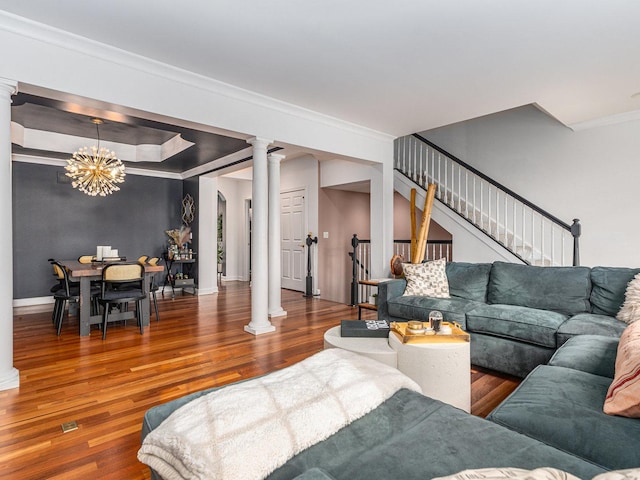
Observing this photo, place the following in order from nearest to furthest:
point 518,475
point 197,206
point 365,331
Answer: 1. point 518,475
2. point 365,331
3. point 197,206

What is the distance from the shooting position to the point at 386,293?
3.91 metres

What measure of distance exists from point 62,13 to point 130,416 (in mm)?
2778

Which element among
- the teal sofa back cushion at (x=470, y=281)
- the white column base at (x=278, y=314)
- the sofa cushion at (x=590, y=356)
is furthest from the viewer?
the white column base at (x=278, y=314)

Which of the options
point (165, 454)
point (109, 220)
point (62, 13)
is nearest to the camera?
point (165, 454)

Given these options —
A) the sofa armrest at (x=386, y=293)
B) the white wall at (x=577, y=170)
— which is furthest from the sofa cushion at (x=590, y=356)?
the white wall at (x=577, y=170)

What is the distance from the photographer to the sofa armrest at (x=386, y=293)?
12.8 ft

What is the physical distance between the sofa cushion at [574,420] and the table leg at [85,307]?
4.28m

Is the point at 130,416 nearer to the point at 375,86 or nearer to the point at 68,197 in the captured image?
the point at 375,86

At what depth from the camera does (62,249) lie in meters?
6.35

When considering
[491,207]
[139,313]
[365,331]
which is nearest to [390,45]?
[365,331]

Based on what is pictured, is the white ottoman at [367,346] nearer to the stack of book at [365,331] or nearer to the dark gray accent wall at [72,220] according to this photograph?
the stack of book at [365,331]

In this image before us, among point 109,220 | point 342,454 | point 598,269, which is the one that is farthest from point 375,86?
point 109,220

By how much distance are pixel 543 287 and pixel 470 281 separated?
2.20 feet

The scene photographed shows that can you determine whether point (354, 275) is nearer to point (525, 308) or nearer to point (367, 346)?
point (525, 308)
